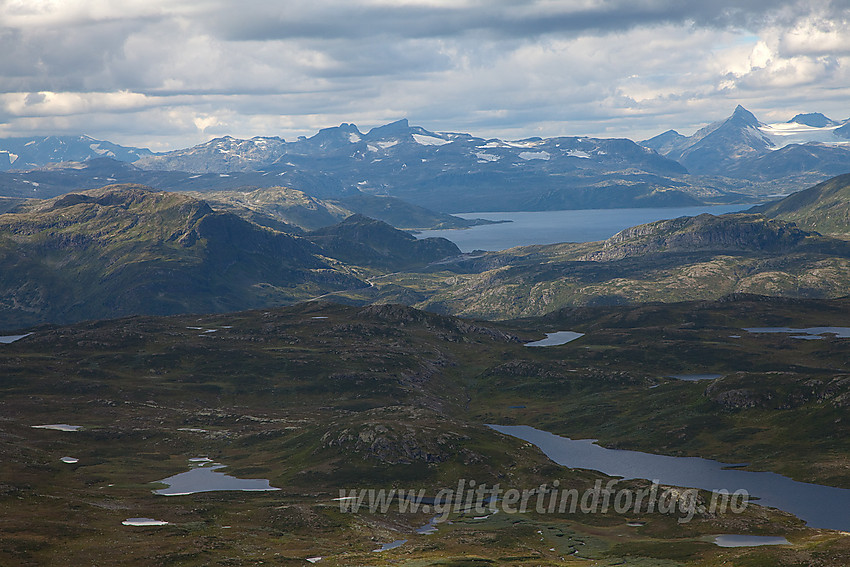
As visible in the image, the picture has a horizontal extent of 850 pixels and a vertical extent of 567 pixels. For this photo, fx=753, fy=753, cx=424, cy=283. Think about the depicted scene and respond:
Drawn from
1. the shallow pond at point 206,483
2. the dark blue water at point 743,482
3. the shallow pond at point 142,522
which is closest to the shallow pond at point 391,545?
the shallow pond at point 142,522

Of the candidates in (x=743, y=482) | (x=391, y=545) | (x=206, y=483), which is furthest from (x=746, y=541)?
(x=206, y=483)

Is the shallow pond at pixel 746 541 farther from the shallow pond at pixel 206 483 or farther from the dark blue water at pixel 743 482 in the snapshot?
the shallow pond at pixel 206 483

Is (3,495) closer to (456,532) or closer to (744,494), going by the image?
(456,532)

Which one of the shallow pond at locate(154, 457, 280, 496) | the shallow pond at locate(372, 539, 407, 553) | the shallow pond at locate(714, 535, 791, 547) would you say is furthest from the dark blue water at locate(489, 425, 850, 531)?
the shallow pond at locate(154, 457, 280, 496)

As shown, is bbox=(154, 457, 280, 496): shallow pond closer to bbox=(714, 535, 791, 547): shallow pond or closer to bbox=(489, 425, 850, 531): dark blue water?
bbox=(489, 425, 850, 531): dark blue water

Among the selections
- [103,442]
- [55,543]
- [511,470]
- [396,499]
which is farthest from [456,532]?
[103,442]

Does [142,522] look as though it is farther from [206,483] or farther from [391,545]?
[206,483]

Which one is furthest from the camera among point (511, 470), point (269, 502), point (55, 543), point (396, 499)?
point (511, 470)

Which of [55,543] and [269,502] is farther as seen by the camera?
[269,502]
